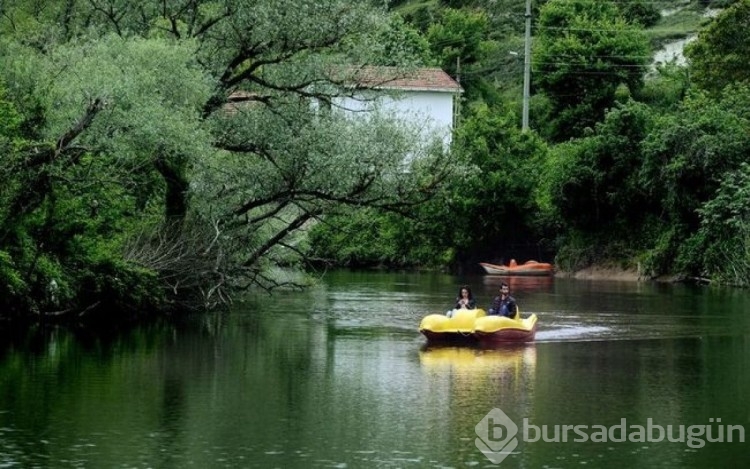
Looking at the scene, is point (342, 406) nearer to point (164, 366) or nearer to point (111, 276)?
point (164, 366)

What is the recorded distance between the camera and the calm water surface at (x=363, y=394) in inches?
723

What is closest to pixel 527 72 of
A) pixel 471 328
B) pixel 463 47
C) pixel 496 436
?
pixel 463 47

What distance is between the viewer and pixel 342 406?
22.3 m

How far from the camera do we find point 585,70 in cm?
7556

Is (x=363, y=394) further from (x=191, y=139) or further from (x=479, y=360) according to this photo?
(x=191, y=139)

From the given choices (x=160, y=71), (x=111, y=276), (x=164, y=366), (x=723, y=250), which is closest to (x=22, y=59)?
(x=160, y=71)

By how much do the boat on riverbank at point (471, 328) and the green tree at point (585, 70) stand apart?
1750 inches

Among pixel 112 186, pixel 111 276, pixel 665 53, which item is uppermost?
pixel 665 53

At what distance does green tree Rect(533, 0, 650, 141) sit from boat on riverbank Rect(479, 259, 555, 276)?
37.0 feet

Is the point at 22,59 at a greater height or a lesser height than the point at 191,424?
greater

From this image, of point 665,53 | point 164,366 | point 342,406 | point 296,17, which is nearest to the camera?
point 342,406

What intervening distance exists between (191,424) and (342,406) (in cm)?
299

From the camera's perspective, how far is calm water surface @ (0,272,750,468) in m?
18.4

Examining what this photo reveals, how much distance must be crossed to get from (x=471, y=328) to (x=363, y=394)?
8710mm
